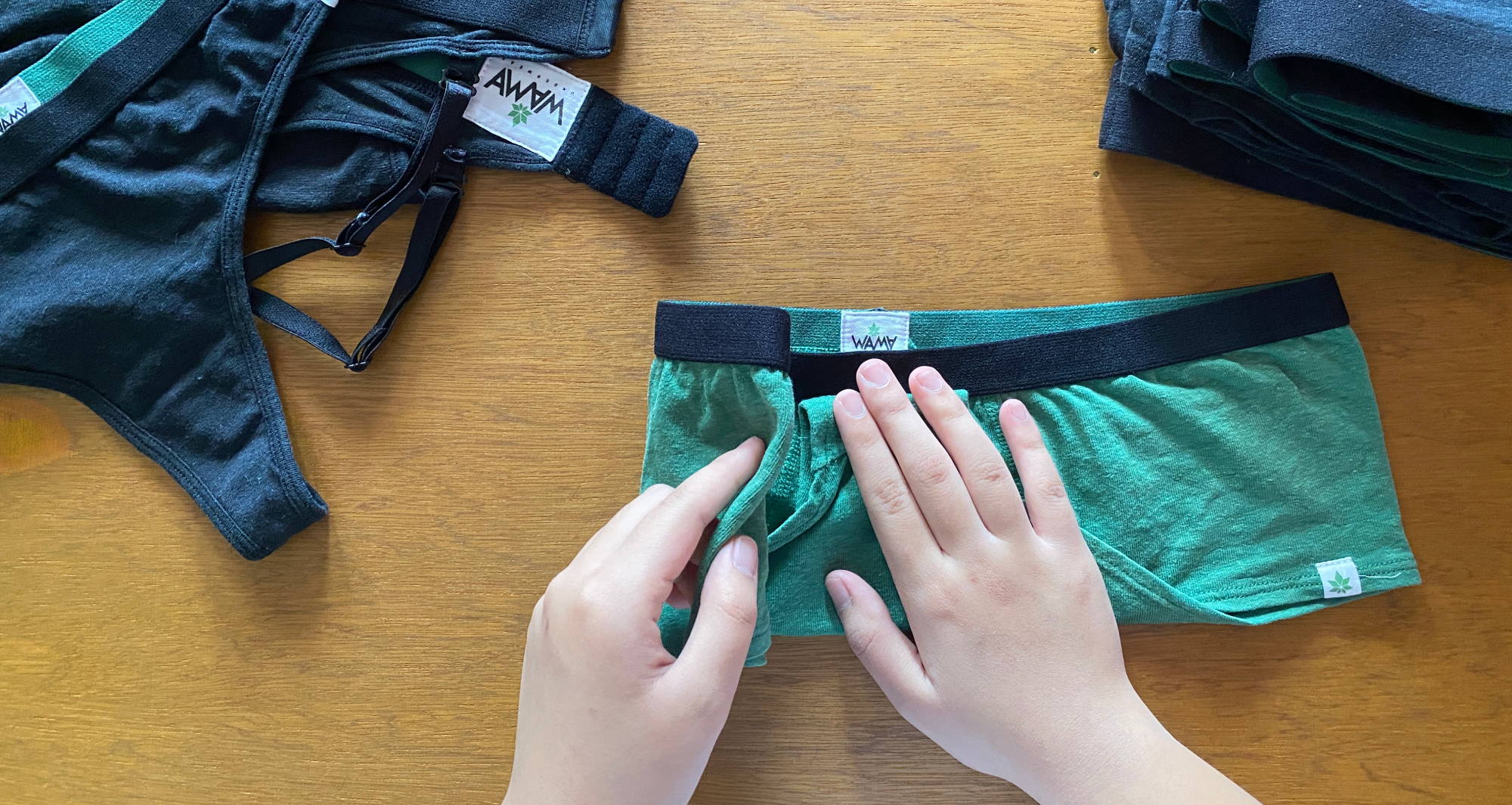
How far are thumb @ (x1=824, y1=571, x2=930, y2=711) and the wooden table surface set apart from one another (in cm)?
9

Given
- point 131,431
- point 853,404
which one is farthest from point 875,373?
point 131,431

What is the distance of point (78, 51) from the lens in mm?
817

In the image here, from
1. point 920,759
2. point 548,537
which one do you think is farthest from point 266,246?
point 920,759

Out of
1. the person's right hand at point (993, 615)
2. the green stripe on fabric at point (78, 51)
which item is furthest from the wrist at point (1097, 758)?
the green stripe on fabric at point (78, 51)

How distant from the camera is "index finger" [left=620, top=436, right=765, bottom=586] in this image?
2.06 ft

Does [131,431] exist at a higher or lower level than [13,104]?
lower

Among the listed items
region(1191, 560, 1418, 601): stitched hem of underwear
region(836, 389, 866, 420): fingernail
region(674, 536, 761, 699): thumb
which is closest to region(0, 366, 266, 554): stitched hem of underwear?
region(674, 536, 761, 699): thumb

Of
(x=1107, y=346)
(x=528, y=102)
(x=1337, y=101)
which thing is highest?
(x=1337, y=101)

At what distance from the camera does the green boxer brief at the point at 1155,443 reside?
0.76 meters

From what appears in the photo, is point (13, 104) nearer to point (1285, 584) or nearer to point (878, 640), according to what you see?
point (878, 640)

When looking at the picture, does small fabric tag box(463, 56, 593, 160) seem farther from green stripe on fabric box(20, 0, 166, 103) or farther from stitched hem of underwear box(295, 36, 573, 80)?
green stripe on fabric box(20, 0, 166, 103)

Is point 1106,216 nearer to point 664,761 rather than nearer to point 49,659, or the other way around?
point 664,761

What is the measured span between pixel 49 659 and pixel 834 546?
34.1 inches

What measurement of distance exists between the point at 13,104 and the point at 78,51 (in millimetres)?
83
